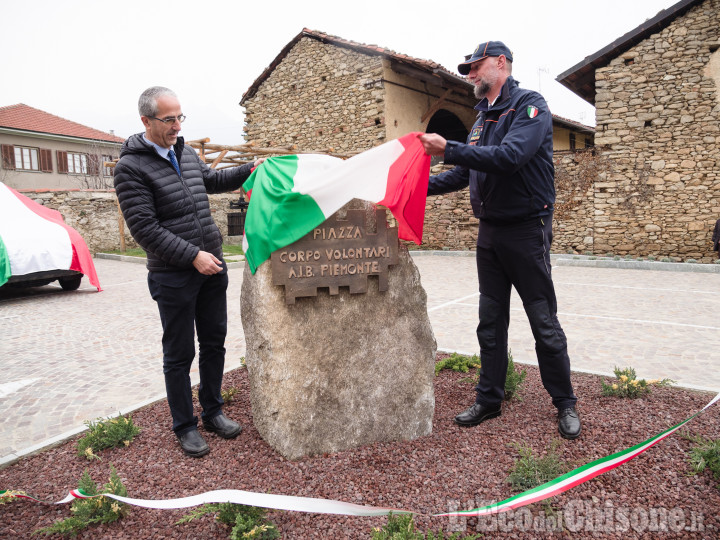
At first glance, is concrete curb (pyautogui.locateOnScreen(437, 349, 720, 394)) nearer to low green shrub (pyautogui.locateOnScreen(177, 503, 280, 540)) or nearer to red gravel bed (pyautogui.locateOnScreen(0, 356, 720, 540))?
red gravel bed (pyautogui.locateOnScreen(0, 356, 720, 540))

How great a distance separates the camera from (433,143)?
2707 mm

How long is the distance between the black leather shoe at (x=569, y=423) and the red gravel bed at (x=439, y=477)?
5cm

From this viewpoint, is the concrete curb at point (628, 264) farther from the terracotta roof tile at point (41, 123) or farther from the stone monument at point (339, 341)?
the terracotta roof tile at point (41, 123)

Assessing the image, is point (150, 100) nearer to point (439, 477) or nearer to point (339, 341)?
point (339, 341)

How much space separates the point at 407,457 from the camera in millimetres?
2826

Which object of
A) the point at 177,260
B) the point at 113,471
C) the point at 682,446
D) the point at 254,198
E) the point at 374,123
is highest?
the point at 374,123

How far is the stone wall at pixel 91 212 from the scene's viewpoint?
619 inches

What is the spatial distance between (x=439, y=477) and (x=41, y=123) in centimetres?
3396

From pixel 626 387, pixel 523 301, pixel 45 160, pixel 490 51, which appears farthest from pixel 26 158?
pixel 626 387

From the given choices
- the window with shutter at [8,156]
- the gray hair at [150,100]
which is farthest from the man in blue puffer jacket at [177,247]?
the window with shutter at [8,156]

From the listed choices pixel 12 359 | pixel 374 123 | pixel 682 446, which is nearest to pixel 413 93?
pixel 374 123

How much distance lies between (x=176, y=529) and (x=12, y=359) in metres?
4.10

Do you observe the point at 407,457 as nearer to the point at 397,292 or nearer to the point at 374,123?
the point at 397,292

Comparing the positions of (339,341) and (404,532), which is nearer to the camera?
(404,532)
